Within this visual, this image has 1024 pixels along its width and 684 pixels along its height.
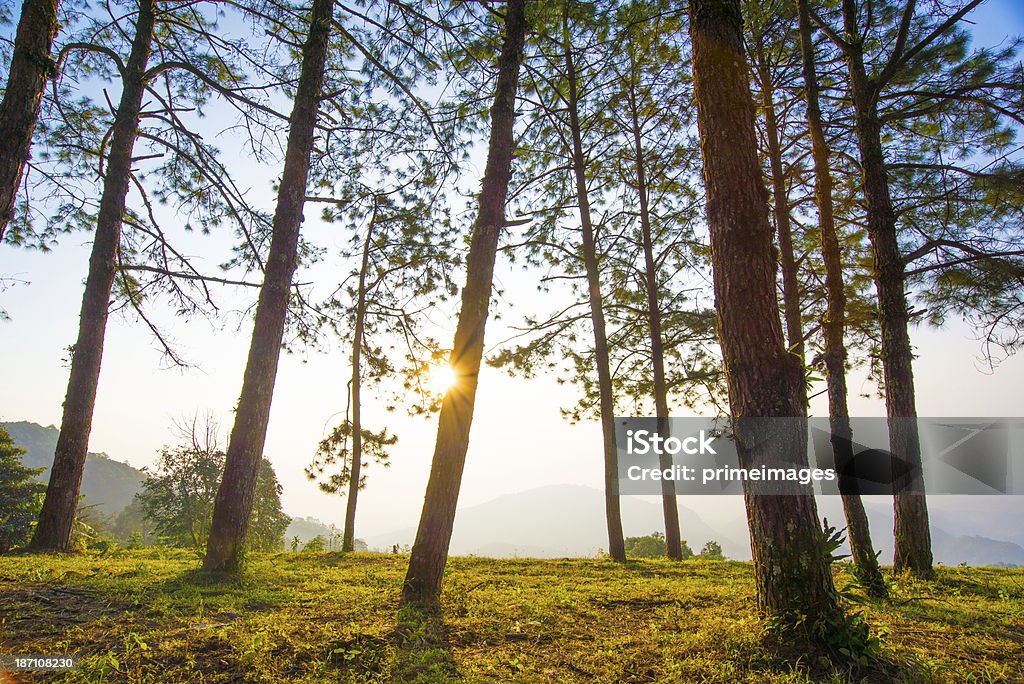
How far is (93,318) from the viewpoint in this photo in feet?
24.6

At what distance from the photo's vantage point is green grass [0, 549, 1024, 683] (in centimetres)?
269

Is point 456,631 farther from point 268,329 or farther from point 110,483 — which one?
point 110,483

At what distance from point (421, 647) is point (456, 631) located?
0.45 m

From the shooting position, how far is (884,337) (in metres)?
6.64

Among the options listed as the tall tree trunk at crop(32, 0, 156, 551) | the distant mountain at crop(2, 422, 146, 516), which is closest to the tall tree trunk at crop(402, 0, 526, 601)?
the tall tree trunk at crop(32, 0, 156, 551)

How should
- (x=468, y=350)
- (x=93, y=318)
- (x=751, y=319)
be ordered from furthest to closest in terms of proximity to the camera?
1. (x=93, y=318)
2. (x=468, y=350)
3. (x=751, y=319)

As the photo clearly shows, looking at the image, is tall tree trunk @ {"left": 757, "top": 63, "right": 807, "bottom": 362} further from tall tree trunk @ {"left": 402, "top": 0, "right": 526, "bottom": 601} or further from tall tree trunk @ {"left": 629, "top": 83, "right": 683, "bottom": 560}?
tall tree trunk @ {"left": 402, "top": 0, "right": 526, "bottom": 601}

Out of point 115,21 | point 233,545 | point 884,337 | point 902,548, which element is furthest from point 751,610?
point 115,21

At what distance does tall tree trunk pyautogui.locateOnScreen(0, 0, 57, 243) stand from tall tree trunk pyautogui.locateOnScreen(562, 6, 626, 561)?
26.1 ft

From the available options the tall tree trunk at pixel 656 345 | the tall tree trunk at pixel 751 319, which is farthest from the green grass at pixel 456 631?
the tall tree trunk at pixel 656 345

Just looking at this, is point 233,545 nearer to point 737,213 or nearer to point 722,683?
point 722,683

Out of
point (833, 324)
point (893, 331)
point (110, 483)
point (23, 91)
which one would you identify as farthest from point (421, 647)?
point (110, 483)

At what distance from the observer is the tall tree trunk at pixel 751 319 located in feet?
10.4

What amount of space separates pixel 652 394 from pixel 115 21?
12757mm
